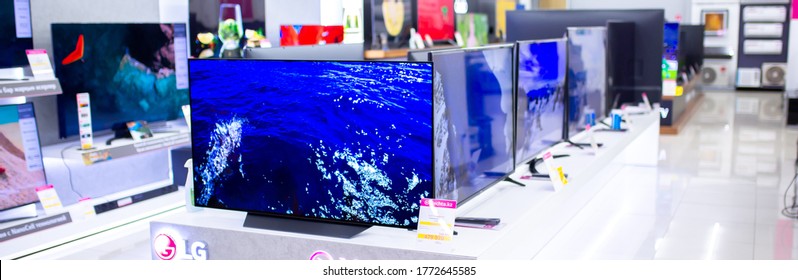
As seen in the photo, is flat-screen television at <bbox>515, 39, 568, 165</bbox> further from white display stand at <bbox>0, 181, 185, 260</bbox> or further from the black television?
white display stand at <bbox>0, 181, 185, 260</bbox>

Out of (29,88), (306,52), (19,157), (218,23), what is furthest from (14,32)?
(306,52)

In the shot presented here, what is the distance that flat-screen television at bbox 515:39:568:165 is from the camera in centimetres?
327

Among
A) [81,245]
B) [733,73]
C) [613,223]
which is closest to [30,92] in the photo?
[81,245]

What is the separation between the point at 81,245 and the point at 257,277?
1.80m

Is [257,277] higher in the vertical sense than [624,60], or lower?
lower

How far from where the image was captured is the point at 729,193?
20.2ft

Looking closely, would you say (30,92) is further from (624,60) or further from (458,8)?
(458,8)

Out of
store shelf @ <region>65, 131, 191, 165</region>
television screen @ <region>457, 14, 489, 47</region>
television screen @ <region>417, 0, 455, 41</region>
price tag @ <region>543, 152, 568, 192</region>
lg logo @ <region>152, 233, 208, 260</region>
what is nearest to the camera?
lg logo @ <region>152, 233, 208, 260</region>

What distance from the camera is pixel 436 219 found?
2258 millimetres

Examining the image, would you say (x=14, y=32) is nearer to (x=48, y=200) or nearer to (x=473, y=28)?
(x=48, y=200)

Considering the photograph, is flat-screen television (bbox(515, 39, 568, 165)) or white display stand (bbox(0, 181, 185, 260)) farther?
white display stand (bbox(0, 181, 185, 260))

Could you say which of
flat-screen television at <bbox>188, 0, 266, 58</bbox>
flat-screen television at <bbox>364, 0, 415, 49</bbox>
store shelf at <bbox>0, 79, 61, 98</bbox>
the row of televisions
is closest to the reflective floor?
the row of televisions

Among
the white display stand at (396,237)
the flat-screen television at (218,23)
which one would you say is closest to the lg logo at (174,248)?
the white display stand at (396,237)

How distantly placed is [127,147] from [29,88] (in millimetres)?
750
